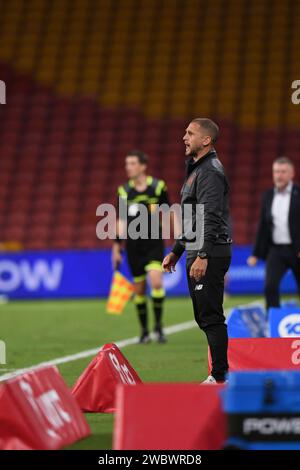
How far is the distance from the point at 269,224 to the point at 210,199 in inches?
171

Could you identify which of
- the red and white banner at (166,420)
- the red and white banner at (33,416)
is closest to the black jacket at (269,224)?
the red and white banner at (33,416)

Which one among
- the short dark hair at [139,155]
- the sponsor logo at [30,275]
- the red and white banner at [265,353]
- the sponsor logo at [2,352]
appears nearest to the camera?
the red and white banner at [265,353]

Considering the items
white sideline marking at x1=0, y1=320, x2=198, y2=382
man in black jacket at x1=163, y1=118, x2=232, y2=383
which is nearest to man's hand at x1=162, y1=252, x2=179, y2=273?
man in black jacket at x1=163, y1=118, x2=232, y2=383

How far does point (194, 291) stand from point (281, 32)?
19.5 metres

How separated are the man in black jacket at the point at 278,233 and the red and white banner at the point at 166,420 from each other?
243 inches

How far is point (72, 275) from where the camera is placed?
20000mm

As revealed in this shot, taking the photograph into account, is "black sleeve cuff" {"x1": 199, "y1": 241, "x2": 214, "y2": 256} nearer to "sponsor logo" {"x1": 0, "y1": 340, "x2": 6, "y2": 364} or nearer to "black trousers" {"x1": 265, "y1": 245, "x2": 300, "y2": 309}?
"sponsor logo" {"x1": 0, "y1": 340, "x2": 6, "y2": 364}

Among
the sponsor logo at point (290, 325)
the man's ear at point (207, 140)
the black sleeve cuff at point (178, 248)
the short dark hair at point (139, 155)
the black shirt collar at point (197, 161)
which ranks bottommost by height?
the sponsor logo at point (290, 325)

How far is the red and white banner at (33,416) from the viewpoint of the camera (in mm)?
5438

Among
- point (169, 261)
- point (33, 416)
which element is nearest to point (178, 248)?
point (169, 261)

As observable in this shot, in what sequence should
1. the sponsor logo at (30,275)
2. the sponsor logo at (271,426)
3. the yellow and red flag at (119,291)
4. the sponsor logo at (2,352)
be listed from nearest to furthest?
the sponsor logo at (271,426)
the sponsor logo at (2,352)
the yellow and red flag at (119,291)
the sponsor logo at (30,275)

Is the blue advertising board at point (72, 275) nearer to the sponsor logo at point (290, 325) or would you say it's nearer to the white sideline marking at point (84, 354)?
the white sideline marking at point (84, 354)

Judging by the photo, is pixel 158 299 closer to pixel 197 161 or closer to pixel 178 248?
pixel 178 248

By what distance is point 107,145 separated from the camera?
24.5m
